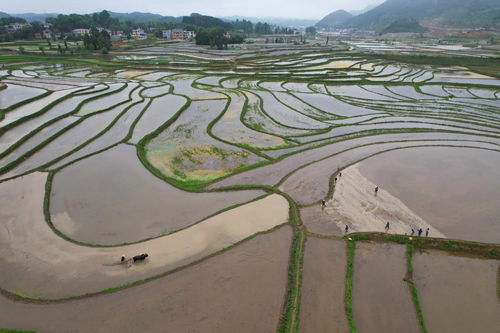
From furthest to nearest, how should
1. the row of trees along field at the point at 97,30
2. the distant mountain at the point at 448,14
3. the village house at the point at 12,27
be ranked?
the distant mountain at the point at 448,14, the village house at the point at 12,27, the row of trees along field at the point at 97,30

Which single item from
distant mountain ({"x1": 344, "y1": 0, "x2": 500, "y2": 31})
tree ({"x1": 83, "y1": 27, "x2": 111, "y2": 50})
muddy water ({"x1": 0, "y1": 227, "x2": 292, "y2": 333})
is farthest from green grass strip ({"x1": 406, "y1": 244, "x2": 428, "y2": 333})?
distant mountain ({"x1": 344, "y1": 0, "x2": 500, "y2": 31})

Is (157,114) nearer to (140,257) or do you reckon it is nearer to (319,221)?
(140,257)

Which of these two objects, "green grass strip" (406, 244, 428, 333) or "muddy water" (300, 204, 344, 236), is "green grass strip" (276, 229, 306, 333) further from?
"green grass strip" (406, 244, 428, 333)

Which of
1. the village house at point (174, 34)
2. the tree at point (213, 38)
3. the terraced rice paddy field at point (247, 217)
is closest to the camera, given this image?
the terraced rice paddy field at point (247, 217)

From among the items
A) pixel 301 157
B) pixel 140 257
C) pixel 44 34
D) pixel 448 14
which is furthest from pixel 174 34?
pixel 448 14

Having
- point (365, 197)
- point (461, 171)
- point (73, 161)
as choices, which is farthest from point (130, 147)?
point (461, 171)

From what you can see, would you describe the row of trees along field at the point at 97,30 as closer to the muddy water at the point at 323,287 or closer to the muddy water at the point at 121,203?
the muddy water at the point at 121,203

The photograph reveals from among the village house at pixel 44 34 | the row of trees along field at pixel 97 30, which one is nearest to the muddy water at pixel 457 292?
the row of trees along field at pixel 97 30
